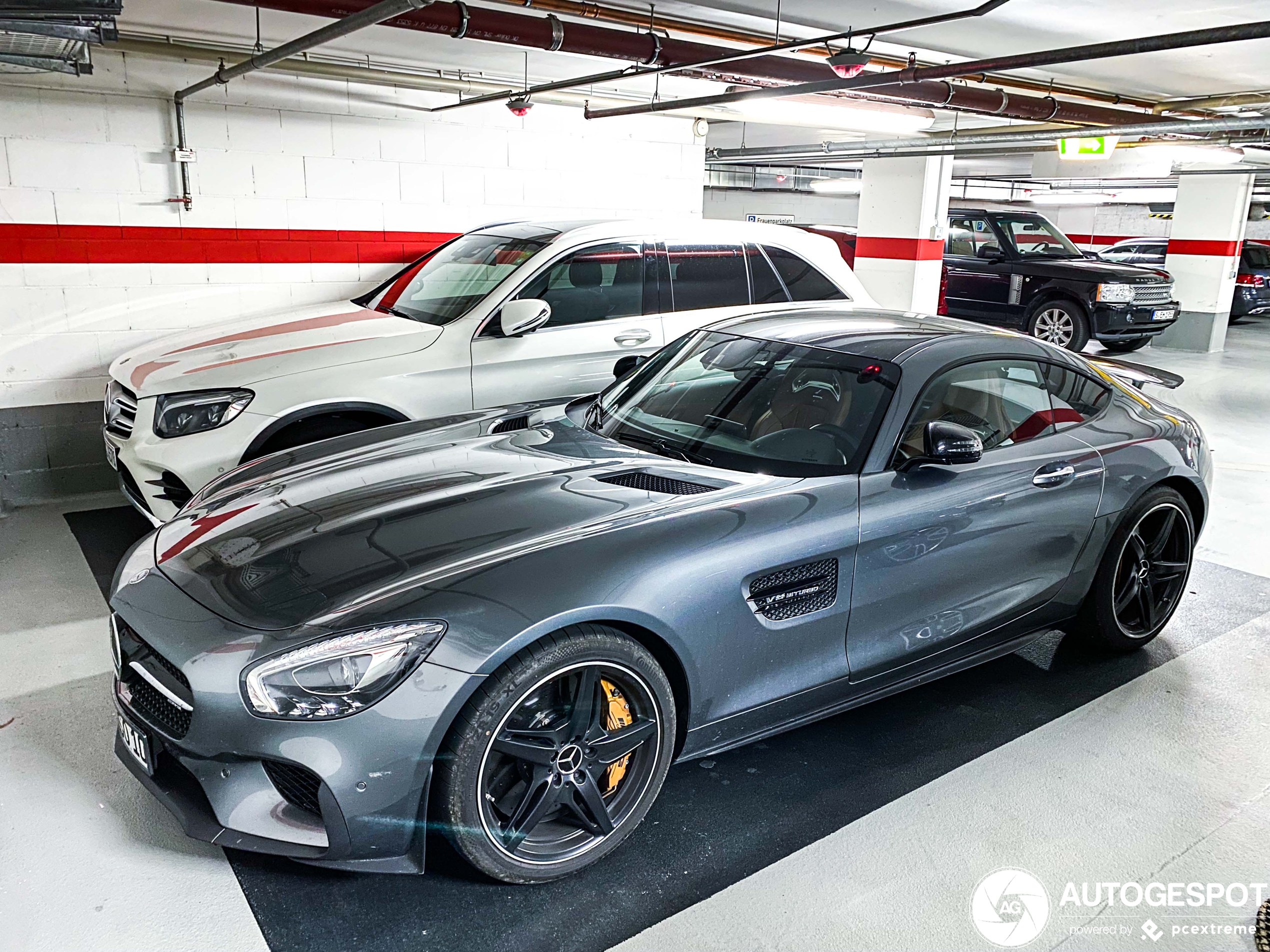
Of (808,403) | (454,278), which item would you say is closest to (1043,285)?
(454,278)

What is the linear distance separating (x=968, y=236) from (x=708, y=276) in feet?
27.0

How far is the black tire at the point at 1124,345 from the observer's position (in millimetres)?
12789

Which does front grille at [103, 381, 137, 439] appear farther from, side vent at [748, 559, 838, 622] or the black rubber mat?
side vent at [748, 559, 838, 622]

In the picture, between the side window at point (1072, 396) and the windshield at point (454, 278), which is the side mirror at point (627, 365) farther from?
the side window at point (1072, 396)

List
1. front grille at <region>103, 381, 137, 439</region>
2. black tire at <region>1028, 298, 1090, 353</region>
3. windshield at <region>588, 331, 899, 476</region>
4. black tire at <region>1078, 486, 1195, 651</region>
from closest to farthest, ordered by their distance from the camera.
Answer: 1. windshield at <region>588, 331, 899, 476</region>
2. black tire at <region>1078, 486, 1195, 651</region>
3. front grille at <region>103, 381, 137, 439</region>
4. black tire at <region>1028, 298, 1090, 353</region>

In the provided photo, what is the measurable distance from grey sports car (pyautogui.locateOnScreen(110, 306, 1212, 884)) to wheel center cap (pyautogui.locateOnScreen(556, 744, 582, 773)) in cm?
2

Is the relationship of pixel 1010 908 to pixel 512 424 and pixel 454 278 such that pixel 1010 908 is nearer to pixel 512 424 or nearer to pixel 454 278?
pixel 512 424

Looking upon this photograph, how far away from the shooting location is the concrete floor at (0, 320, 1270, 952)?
2291 mm

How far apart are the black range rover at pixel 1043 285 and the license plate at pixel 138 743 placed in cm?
1074

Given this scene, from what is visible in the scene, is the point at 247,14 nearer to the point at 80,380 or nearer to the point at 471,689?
the point at 80,380

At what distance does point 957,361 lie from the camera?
3.23 meters

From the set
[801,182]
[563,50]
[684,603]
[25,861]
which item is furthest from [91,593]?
[801,182]

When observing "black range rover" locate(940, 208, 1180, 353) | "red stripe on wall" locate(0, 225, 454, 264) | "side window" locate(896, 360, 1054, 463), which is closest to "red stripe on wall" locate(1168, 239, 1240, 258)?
"black range rover" locate(940, 208, 1180, 353)

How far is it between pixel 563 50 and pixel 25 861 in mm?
4321
